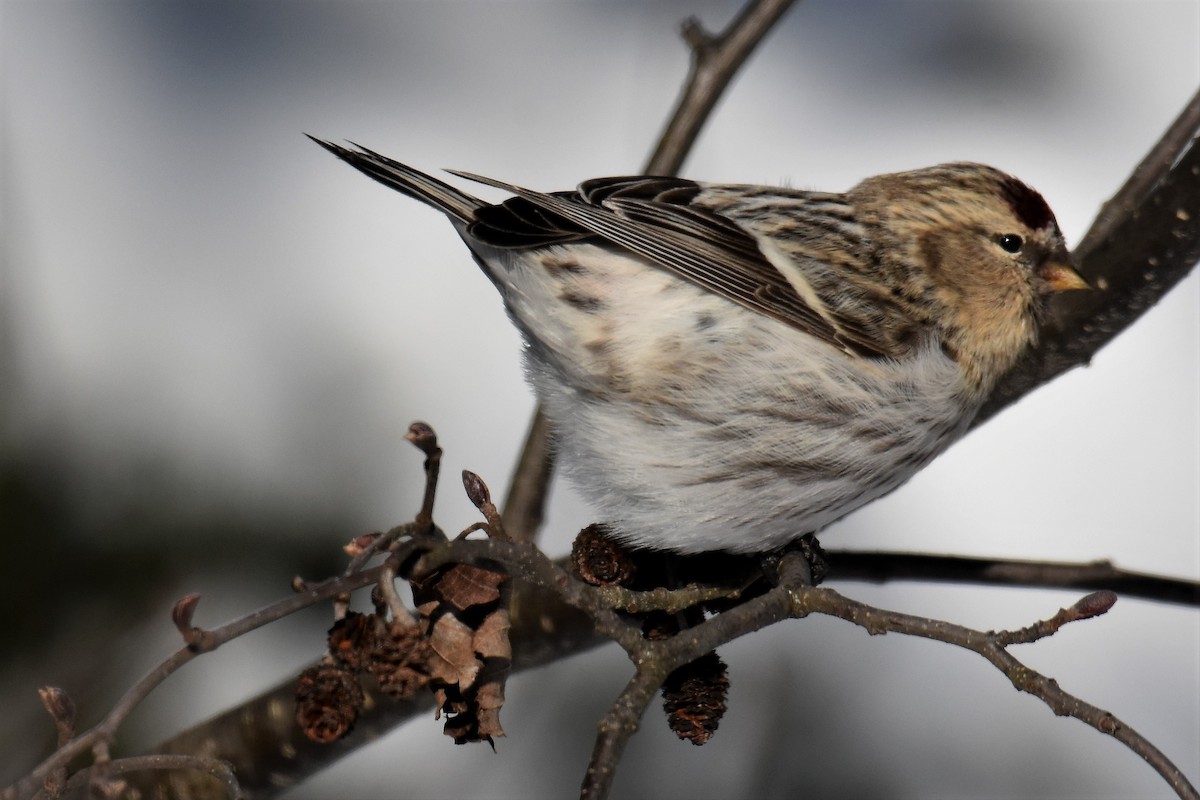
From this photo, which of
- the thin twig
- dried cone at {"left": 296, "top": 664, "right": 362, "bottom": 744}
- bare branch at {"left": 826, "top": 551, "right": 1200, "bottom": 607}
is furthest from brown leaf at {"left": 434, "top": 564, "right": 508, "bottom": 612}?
bare branch at {"left": 826, "top": 551, "right": 1200, "bottom": 607}

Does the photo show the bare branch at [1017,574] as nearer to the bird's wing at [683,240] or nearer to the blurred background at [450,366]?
the bird's wing at [683,240]

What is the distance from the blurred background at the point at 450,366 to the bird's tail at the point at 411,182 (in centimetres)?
92

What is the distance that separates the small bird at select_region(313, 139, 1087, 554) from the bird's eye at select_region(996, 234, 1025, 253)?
12 cm

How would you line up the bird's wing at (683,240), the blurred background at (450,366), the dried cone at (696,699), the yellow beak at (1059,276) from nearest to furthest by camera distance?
the dried cone at (696,699), the bird's wing at (683,240), the yellow beak at (1059,276), the blurred background at (450,366)

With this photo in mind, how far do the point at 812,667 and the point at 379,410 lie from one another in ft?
4.13

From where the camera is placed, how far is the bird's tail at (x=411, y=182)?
163cm

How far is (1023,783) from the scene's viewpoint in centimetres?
278

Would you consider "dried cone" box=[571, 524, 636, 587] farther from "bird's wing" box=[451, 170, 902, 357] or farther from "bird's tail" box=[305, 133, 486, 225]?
"bird's tail" box=[305, 133, 486, 225]

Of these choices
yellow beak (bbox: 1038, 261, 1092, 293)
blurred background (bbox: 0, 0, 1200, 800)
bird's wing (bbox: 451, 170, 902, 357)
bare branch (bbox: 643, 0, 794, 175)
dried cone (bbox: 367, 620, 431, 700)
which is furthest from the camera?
bare branch (bbox: 643, 0, 794, 175)

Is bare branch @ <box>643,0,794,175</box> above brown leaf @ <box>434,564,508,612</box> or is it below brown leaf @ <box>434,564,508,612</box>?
above

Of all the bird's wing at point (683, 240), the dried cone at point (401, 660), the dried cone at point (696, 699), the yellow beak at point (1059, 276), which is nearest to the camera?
the dried cone at point (401, 660)

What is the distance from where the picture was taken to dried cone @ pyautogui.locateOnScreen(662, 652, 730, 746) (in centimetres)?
159

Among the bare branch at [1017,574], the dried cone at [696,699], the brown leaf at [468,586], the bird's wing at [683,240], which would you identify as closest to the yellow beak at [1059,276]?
the bird's wing at [683,240]

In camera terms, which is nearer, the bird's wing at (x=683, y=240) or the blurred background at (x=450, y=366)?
the bird's wing at (x=683, y=240)
